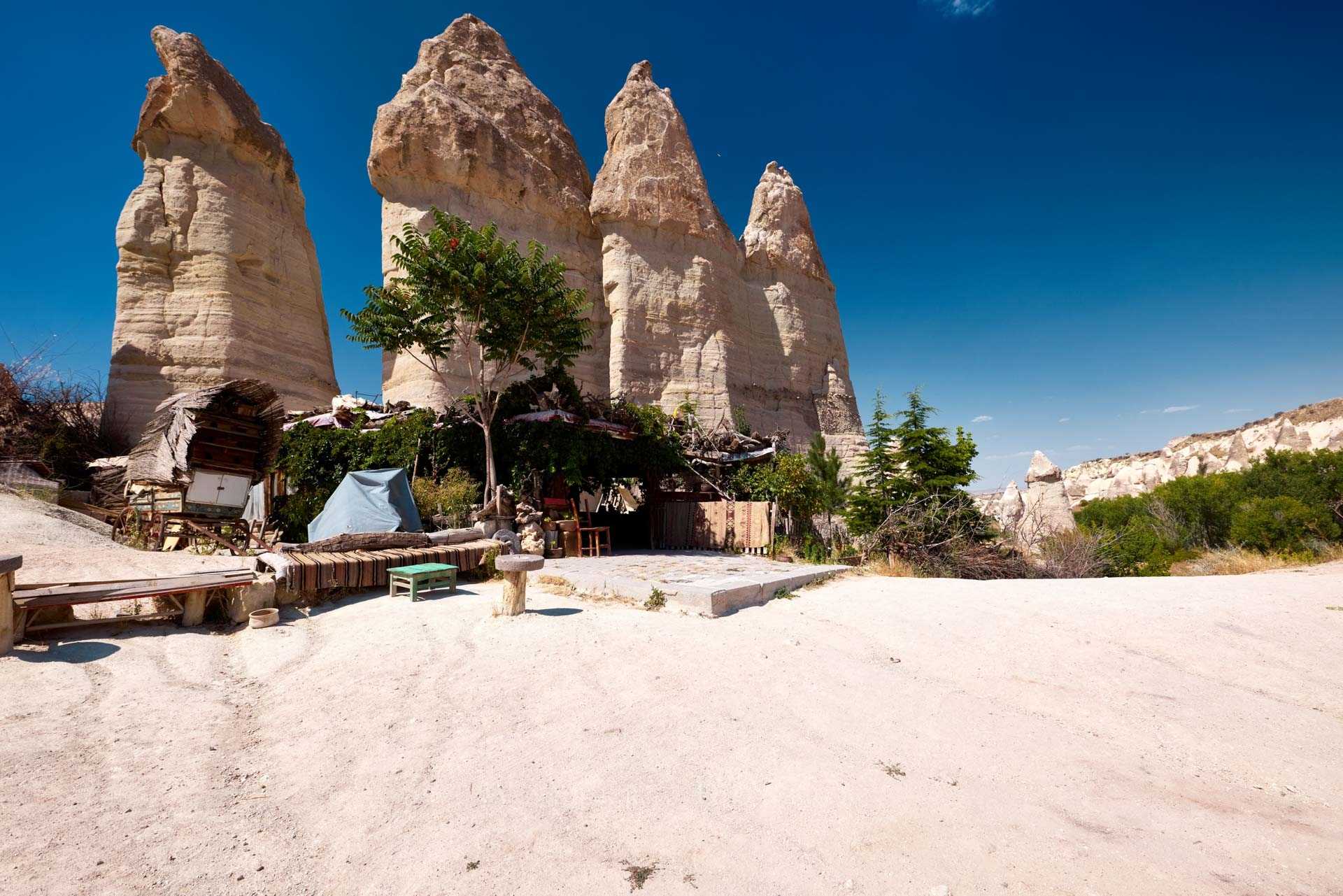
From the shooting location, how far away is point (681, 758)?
3.27 meters

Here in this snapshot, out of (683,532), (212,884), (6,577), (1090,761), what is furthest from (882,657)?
(683,532)

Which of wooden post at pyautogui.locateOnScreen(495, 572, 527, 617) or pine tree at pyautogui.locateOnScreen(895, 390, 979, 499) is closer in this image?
wooden post at pyautogui.locateOnScreen(495, 572, 527, 617)

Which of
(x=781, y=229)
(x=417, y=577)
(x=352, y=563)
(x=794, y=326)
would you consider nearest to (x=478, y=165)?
(x=781, y=229)

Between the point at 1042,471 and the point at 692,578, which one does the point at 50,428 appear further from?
the point at 1042,471

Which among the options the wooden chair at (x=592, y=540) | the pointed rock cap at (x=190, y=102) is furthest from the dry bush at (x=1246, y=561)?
the pointed rock cap at (x=190, y=102)

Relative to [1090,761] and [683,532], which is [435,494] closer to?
[683,532]

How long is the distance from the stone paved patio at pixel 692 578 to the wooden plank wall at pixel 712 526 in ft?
4.92

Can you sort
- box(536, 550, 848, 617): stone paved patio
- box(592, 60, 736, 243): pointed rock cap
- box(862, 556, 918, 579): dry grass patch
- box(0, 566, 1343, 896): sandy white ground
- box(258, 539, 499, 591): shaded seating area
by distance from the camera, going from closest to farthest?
box(0, 566, 1343, 896): sandy white ground → box(536, 550, 848, 617): stone paved patio → box(258, 539, 499, 591): shaded seating area → box(862, 556, 918, 579): dry grass patch → box(592, 60, 736, 243): pointed rock cap

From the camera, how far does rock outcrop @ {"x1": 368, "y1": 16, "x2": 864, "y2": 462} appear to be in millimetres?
25453

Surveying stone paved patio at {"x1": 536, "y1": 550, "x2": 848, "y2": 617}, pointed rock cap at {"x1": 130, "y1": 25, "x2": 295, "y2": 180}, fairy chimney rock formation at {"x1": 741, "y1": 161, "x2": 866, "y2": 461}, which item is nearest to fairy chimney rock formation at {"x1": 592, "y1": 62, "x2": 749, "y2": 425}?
fairy chimney rock formation at {"x1": 741, "y1": 161, "x2": 866, "y2": 461}

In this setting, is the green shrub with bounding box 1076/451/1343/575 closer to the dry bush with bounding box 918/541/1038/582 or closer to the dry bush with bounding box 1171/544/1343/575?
the dry bush with bounding box 1171/544/1343/575

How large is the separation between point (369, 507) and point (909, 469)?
10.6 meters

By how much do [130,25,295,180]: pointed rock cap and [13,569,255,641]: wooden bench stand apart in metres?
22.8

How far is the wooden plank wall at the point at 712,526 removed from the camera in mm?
11750
